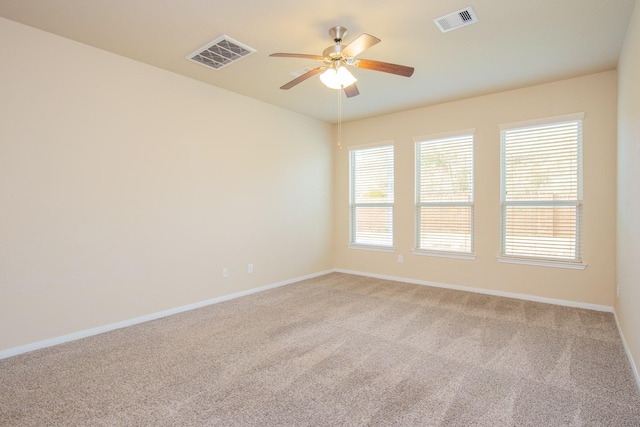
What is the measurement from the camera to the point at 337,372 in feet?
8.19

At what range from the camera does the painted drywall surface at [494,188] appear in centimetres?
386

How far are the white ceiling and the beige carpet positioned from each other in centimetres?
279

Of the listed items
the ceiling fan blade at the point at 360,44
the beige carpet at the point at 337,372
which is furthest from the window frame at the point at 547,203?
the ceiling fan blade at the point at 360,44

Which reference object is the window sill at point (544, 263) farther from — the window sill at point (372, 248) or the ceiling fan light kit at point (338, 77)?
the ceiling fan light kit at point (338, 77)

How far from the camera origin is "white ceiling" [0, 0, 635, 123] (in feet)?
8.55

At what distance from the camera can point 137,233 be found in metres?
3.59

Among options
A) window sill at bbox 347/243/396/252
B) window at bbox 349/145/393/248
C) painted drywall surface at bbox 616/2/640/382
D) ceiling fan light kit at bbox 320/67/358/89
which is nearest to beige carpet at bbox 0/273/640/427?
painted drywall surface at bbox 616/2/640/382

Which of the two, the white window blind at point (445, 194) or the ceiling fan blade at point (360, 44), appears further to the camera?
the white window blind at point (445, 194)

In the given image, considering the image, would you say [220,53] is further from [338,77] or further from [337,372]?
[337,372]

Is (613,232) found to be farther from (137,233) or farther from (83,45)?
(83,45)

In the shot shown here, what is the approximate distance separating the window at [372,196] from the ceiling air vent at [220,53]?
9.89ft

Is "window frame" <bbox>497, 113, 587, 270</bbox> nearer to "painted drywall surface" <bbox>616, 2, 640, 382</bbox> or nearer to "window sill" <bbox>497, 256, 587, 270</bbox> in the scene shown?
"window sill" <bbox>497, 256, 587, 270</bbox>

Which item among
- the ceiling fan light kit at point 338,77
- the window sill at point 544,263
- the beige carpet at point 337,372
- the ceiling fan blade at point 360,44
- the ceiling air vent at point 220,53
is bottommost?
the beige carpet at point 337,372

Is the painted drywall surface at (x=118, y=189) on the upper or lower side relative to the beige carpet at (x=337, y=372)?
upper
